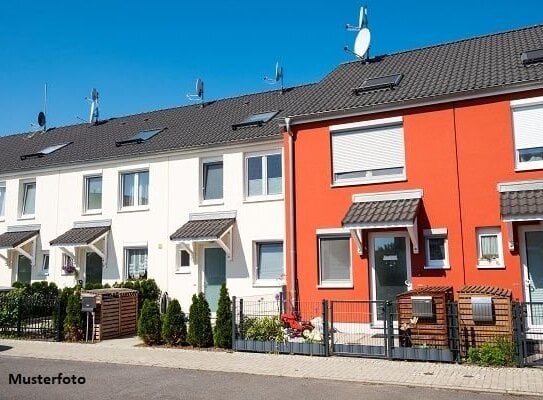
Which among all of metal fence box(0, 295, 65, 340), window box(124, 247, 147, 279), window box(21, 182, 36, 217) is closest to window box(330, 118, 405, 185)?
window box(124, 247, 147, 279)

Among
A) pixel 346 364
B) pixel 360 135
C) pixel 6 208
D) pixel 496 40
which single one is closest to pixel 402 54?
pixel 496 40

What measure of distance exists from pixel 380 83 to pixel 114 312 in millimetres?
9867

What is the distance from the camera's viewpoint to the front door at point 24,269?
21656mm

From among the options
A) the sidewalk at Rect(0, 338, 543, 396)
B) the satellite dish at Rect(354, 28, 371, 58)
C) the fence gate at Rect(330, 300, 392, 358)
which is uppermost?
the satellite dish at Rect(354, 28, 371, 58)

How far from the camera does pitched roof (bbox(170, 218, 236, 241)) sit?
1669 centimetres

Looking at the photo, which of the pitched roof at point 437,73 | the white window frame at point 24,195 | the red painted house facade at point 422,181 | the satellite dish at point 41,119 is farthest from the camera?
the satellite dish at point 41,119

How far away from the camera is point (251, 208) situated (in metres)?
17.2

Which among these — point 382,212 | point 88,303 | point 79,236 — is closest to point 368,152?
point 382,212

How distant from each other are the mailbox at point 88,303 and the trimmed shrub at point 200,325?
2985 millimetres

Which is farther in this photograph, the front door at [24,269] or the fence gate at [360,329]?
the front door at [24,269]

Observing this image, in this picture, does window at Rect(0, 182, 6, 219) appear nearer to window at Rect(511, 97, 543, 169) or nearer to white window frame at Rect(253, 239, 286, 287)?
white window frame at Rect(253, 239, 286, 287)

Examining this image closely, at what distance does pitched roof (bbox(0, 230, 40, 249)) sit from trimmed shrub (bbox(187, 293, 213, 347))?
10808 mm

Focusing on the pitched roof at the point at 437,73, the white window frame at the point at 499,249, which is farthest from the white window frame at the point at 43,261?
the white window frame at the point at 499,249

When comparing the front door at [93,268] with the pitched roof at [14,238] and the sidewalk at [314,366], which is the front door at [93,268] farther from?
the sidewalk at [314,366]
